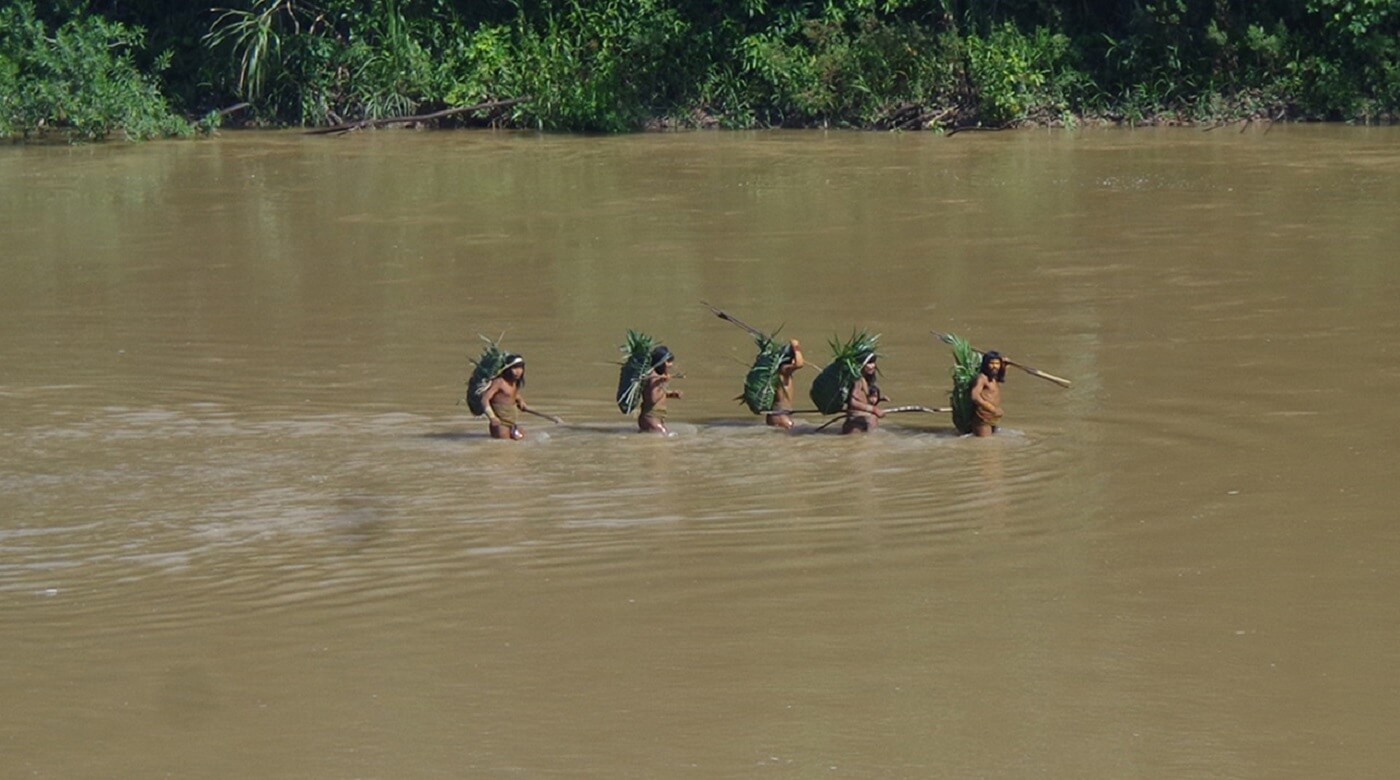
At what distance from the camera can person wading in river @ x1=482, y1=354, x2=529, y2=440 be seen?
8.99 meters

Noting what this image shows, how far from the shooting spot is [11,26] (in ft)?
84.9

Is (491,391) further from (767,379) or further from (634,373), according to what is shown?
(767,379)

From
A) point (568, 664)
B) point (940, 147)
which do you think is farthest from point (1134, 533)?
point (940, 147)

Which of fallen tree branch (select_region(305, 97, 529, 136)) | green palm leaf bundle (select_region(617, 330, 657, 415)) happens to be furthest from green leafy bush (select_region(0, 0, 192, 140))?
green palm leaf bundle (select_region(617, 330, 657, 415))

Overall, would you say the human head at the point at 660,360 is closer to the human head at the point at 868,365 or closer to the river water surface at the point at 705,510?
the river water surface at the point at 705,510

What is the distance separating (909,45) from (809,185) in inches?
271

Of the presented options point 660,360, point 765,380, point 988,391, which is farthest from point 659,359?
point 988,391

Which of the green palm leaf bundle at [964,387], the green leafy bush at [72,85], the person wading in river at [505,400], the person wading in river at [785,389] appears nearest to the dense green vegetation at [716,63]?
the green leafy bush at [72,85]

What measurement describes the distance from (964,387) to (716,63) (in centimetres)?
1793

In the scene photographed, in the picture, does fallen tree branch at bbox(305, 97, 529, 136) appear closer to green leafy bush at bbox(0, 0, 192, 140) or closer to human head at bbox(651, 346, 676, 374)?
green leafy bush at bbox(0, 0, 192, 140)

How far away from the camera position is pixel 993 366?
8.73 m

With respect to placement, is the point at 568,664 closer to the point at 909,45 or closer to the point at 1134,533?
the point at 1134,533

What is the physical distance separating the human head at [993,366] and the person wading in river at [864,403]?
53 cm

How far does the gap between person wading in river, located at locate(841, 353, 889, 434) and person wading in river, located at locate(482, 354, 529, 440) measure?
1.47 meters
